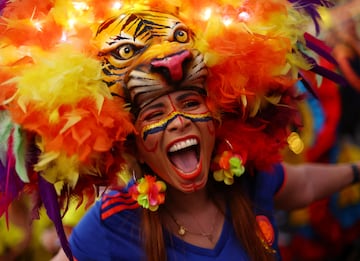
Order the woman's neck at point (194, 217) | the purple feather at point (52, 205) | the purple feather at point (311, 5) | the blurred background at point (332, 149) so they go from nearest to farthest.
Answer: the purple feather at point (52, 205) < the woman's neck at point (194, 217) < the purple feather at point (311, 5) < the blurred background at point (332, 149)

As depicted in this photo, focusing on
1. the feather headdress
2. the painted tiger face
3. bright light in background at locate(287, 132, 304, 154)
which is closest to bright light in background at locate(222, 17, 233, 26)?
the feather headdress

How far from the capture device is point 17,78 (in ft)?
5.79

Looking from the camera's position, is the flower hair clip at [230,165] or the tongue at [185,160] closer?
the tongue at [185,160]

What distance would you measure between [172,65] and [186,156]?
29 centimetres

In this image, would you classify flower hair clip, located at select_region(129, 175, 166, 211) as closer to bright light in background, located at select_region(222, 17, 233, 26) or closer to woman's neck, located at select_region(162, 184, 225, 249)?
woman's neck, located at select_region(162, 184, 225, 249)

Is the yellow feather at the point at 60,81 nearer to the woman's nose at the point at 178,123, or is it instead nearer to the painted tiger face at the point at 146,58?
the painted tiger face at the point at 146,58

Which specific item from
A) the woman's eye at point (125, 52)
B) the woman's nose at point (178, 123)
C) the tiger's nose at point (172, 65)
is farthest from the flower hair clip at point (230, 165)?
the woman's eye at point (125, 52)

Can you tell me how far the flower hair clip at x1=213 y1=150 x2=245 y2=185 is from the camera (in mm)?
2051

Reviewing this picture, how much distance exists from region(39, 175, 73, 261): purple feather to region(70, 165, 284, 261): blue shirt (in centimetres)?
17

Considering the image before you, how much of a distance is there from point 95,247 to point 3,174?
15.1 inches

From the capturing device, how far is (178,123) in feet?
6.19

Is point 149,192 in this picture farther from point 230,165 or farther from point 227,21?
point 227,21

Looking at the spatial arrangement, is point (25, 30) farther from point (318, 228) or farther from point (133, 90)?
point (318, 228)

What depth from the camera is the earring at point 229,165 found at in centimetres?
205
